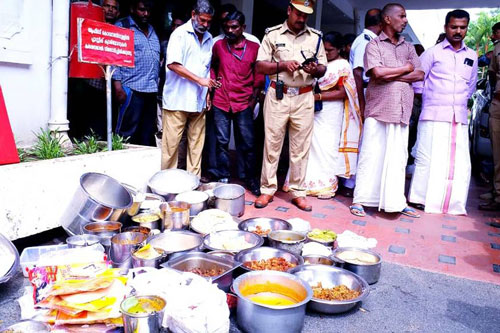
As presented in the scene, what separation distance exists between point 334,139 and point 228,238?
2.40 m

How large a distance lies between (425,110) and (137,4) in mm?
3481

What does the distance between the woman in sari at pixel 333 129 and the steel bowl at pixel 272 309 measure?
255 centimetres

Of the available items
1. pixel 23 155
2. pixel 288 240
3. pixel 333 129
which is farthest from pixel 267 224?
pixel 23 155

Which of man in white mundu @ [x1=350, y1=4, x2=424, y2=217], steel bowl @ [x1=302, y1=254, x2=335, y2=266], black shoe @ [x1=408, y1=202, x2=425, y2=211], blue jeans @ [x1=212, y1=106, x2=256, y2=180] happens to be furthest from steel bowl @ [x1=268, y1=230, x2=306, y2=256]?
black shoe @ [x1=408, y1=202, x2=425, y2=211]

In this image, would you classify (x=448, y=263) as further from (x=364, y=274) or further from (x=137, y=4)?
(x=137, y=4)

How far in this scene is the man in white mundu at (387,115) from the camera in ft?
14.5

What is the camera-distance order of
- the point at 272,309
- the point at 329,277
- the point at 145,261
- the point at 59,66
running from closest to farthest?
the point at 272,309 < the point at 145,261 < the point at 329,277 < the point at 59,66

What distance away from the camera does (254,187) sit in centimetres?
530

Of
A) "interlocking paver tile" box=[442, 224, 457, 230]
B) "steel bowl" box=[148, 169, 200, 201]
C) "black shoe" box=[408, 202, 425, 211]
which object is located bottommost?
"interlocking paver tile" box=[442, 224, 457, 230]

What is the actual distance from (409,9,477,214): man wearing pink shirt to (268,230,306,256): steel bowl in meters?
2.23

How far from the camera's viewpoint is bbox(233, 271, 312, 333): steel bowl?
2.26 metres

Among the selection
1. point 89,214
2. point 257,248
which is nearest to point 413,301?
point 257,248

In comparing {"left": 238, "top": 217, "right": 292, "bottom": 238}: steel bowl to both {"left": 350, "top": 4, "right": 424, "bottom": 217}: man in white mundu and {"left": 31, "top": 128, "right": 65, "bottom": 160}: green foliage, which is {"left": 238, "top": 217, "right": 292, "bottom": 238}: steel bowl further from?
{"left": 31, "top": 128, "right": 65, "bottom": 160}: green foliage

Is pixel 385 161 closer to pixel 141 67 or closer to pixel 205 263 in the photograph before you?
pixel 205 263
